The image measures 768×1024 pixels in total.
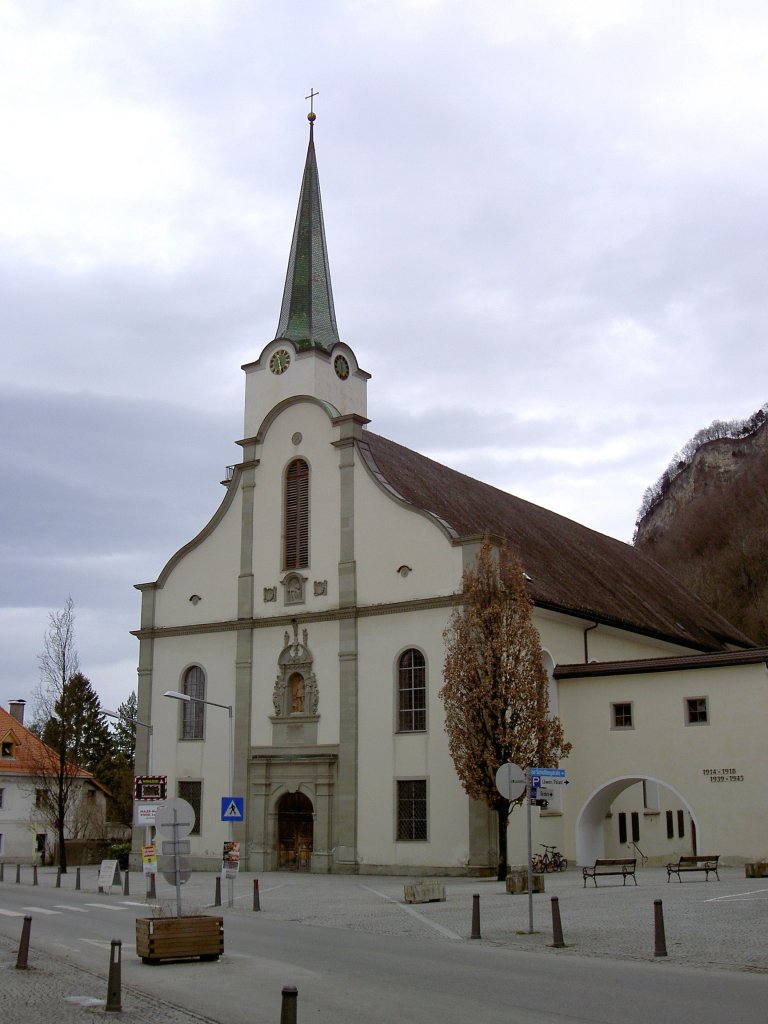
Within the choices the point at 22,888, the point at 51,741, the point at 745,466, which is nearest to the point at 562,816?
the point at 22,888

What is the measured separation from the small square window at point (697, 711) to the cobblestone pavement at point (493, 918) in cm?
413

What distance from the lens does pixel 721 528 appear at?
4001 inches

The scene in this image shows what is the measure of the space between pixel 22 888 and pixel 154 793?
584 centimetres

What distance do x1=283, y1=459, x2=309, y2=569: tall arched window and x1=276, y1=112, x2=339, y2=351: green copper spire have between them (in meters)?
5.03

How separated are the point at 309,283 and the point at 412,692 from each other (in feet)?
58.9

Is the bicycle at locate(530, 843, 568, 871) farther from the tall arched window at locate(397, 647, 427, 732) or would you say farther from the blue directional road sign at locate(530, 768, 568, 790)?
the blue directional road sign at locate(530, 768, 568, 790)

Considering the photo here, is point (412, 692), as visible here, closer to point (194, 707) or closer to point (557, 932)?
point (194, 707)

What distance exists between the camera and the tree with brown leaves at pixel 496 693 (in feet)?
102

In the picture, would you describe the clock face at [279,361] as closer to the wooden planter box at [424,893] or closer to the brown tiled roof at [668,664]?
the brown tiled roof at [668,664]

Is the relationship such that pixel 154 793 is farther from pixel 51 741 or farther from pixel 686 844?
pixel 686 844

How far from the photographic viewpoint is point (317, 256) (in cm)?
4653

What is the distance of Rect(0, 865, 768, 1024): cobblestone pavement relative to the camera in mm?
13016

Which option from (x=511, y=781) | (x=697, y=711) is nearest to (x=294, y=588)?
(x=697, y=711)

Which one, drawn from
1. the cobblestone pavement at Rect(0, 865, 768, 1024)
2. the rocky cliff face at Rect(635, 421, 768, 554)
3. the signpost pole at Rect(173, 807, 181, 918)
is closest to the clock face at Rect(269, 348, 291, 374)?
the cobblestone pavement at Rect(0, 865, 768, 1024)
